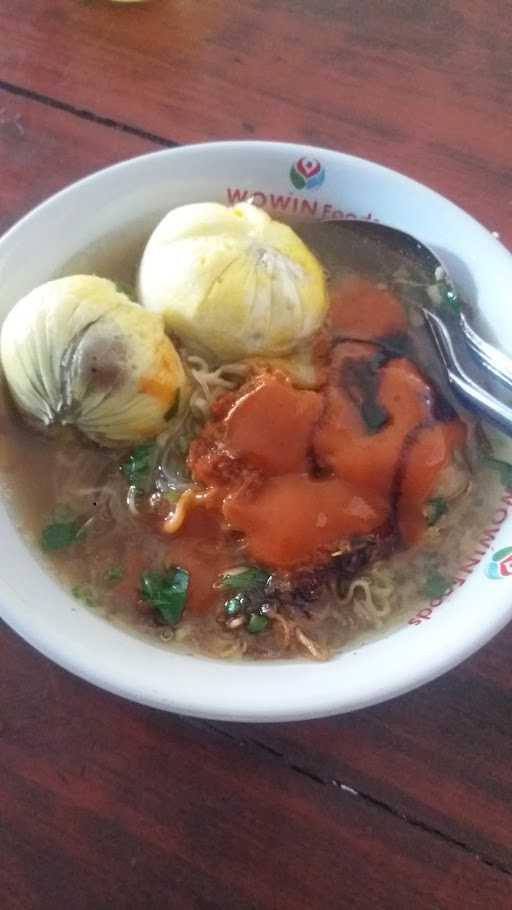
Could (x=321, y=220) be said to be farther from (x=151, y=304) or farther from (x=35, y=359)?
(x=35, y=359)

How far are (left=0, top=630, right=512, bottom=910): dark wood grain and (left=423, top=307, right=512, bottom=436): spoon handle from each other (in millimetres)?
294

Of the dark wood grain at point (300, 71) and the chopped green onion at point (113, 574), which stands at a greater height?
the dark wood grain at point (300, 71)

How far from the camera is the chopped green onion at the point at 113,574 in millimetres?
672

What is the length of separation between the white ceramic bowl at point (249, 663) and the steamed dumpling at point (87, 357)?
2.3 inches

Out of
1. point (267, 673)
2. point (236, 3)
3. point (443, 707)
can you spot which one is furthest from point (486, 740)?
point (236, 3)

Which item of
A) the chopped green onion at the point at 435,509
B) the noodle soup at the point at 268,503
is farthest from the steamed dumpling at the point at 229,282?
the chopped green onion at the point at 435,509

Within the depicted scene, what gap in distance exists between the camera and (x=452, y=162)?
0.83 metres

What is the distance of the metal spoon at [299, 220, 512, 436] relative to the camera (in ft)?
2.27

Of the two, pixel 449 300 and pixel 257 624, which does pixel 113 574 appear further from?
pixel 449 300

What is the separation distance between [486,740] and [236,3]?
2.34ft

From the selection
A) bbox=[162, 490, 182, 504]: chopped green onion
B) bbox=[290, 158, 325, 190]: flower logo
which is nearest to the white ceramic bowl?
bbox=[290, 158, 325, 190]: flower logo

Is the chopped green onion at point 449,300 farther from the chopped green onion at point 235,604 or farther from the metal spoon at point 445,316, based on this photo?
the chopped green onion at point 235,604

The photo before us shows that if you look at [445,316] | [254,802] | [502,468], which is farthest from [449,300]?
[254,802]

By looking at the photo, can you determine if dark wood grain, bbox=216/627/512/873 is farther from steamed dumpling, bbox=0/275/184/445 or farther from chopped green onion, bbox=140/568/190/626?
steamed dumpling, bbox=0/275/184/445
